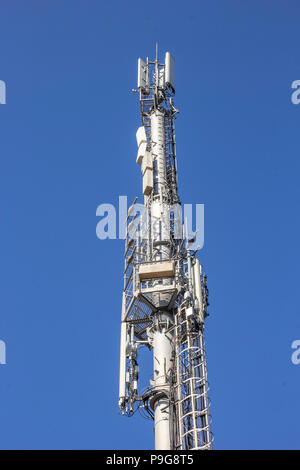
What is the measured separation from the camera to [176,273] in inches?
2181

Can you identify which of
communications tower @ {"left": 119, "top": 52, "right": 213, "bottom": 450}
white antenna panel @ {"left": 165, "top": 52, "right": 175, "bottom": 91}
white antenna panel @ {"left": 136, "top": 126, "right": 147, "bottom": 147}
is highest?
white antenna panel @ {"left": 165, "top": 52, "right": 175, "bottom": 91}

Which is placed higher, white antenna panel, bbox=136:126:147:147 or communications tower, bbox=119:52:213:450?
white antenna panel, bbox=136:126:147:147

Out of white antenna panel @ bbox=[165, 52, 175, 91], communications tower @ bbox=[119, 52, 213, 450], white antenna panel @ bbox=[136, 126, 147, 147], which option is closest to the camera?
communications tower @ bbox=[119, 52, 213, 450]

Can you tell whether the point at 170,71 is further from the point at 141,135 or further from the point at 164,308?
the point at 164,308

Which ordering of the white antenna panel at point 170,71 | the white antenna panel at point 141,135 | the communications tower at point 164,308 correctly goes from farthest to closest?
the white antenna panel at point 170,71
the white antenna panel at point 141,135
the communications tower at point 164,308

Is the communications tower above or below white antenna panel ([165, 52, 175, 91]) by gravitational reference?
below

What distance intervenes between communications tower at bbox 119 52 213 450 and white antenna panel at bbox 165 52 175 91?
5095 millimetres

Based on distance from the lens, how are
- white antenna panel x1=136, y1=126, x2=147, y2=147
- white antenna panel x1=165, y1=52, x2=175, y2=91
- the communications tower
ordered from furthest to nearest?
white antenna panel x1=165, y1=52, x2=175, y2=91 < white antenna panel x1=136, y1=126, x2=147, y2=147 < the communications tower

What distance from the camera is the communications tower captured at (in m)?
49.5

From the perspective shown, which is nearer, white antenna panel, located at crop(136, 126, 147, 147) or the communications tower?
the communications tower

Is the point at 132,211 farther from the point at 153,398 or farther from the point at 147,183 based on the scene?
the point at 153,398

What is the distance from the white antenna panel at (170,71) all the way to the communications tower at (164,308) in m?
5.10

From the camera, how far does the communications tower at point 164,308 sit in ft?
163
